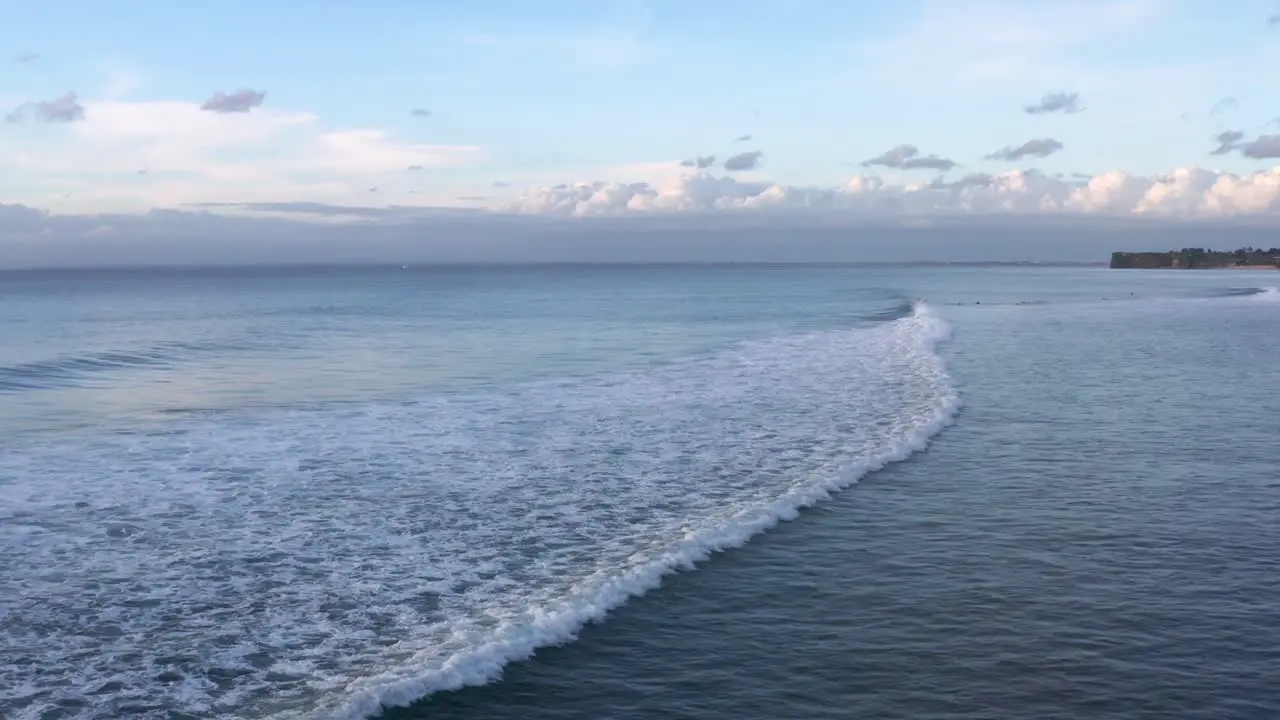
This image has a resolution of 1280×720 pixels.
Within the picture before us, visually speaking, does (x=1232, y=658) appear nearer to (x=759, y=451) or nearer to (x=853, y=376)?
(x=759, y=451)

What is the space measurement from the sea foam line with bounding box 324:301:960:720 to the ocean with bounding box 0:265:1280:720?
0.05 meters

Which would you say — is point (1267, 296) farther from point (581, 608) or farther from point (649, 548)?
point (581, 608)

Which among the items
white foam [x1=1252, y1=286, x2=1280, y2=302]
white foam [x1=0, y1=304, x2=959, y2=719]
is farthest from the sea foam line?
white foam [x1=1252, y1=286, x2=1280, y2=302]

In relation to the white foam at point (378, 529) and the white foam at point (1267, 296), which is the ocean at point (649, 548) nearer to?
the white foam at point (378, 529)

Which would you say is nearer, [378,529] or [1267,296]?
[378,529]

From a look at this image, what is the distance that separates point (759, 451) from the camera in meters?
19.2

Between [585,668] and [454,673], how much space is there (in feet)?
3.82

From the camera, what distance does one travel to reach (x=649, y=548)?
42.9 ft

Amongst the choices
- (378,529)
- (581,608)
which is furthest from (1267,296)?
(581,608)

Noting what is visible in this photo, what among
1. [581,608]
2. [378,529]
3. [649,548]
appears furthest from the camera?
[378,529]

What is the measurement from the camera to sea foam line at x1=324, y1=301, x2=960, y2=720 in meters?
8.93

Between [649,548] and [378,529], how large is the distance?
3742 mm

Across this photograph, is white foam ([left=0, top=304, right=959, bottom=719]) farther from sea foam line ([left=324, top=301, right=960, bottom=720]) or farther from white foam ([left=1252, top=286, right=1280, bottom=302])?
white foam ([left=1252, top=286, right=1280, bottom=302])

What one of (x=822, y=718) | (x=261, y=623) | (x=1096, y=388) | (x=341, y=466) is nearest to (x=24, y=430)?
(x=341, y=466)
